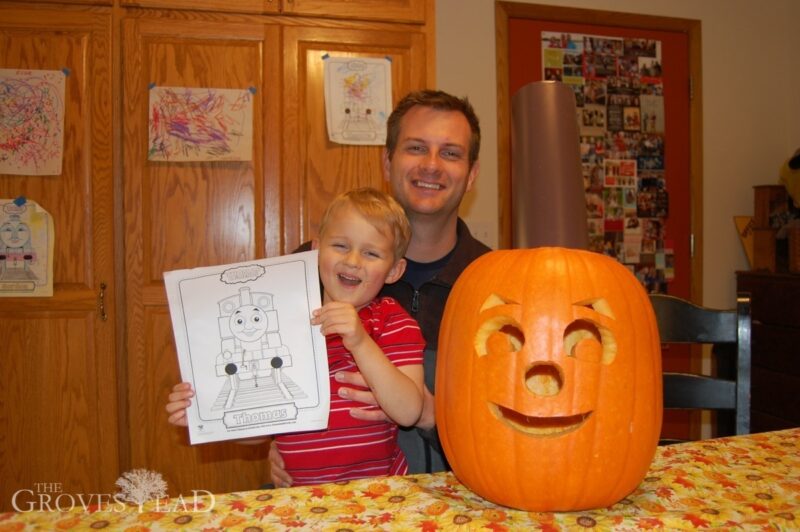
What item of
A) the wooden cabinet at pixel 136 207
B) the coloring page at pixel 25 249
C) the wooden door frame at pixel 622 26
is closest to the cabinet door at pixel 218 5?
the wooden cabinet at pixel 136 207

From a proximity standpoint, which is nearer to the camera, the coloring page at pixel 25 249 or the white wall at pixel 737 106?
the coloring page at pixel 25 249

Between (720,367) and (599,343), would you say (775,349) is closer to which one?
(720,367)

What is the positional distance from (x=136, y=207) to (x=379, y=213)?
119cm

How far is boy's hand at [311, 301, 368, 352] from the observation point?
80 cm

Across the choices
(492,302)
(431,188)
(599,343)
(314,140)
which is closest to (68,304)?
(314,140)

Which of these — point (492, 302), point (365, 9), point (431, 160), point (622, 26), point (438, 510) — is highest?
point (622, 26)

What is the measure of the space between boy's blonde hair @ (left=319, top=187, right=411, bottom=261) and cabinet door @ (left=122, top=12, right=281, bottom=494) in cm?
99

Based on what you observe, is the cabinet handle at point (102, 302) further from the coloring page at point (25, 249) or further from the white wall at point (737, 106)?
the white wall at point (737, 106)

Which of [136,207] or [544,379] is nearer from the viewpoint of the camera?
[544,379]

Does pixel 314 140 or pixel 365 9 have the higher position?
pixel 365 9

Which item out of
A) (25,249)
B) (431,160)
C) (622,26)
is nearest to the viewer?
(431,160)

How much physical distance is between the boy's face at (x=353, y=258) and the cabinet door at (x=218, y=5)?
1.25 meters

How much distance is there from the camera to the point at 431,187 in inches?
56.0

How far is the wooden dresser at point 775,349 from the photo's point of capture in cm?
244
